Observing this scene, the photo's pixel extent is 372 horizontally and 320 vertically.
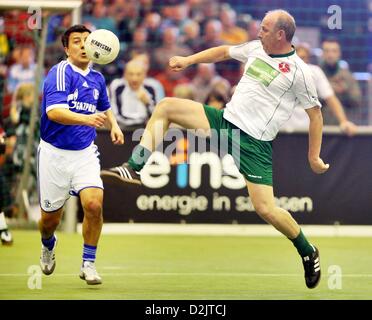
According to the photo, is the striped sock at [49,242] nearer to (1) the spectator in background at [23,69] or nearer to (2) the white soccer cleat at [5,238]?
(2) the white soccer cleat at [5,238]

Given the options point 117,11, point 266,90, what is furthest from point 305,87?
point 117,11

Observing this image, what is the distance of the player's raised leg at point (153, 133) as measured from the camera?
9.54 m

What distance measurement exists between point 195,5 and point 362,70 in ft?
9.98

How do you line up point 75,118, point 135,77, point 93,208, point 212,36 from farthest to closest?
point 212,36 < point 135,77 < point 93,208 < point 75,118

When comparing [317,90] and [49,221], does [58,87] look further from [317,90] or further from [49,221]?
[317,90]

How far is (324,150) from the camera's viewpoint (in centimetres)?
1645

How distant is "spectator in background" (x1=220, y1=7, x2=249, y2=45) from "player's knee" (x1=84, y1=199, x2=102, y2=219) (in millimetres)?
8649

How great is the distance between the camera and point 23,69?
61.0 feet

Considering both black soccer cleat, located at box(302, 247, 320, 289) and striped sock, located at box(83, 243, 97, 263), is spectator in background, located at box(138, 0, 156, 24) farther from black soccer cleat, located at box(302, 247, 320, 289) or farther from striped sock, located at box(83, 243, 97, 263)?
black soccer cleat, located at box(302, 247, 320, 289)

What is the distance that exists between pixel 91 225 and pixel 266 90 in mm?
1922

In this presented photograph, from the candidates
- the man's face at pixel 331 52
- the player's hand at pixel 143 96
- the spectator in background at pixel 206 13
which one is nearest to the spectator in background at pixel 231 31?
the spectator in background at pixel 206 13

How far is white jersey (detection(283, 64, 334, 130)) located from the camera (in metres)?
15.5

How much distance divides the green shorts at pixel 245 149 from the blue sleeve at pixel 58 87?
1.22 m
